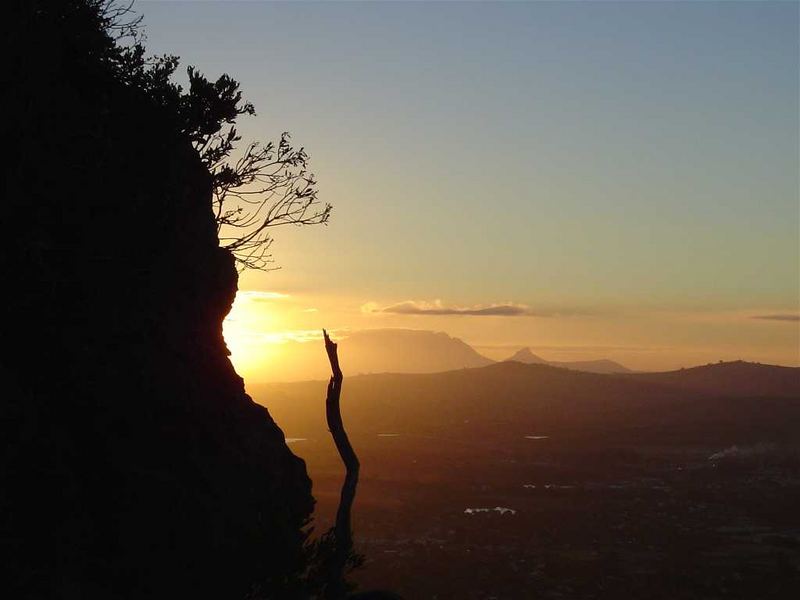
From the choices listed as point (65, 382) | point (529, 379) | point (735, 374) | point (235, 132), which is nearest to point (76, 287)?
point (65, 382)

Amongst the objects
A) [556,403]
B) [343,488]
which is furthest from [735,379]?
[343,488]

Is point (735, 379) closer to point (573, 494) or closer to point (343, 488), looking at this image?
point (573, 494)

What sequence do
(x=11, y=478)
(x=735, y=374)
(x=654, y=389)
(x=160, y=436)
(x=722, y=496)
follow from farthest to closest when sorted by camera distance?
(x=735, y=374) → (x=654, y=389) → (x=722, y=496) → (x=160, y=436) → (x=11, y=478)

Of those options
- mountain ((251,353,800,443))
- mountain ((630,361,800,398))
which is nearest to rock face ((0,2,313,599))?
mountain ((251,353,800,443))

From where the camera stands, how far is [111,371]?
478 inches

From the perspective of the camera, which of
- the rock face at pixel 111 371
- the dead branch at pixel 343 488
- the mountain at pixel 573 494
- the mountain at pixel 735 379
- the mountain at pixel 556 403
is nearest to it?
the rock face at pixel 111 371

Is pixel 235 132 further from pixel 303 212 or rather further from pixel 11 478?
pixel 11 478

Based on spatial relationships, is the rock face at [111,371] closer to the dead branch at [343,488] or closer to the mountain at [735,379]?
the dead branch at [343,488]

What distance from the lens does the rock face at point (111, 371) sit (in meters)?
10.6

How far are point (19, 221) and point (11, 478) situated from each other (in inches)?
139

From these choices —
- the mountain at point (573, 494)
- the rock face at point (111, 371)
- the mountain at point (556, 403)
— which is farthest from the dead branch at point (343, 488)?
the mountain at point (556, 403)

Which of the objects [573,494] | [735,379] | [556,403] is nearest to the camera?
[573,494]

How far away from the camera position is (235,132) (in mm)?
15367

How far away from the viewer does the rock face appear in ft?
34.9
